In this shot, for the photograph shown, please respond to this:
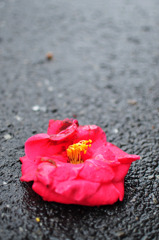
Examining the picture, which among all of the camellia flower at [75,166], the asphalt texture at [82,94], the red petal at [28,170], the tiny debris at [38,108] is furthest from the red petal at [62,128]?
the tiny debris at [38,108]

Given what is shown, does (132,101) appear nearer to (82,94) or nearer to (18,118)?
(82,94)

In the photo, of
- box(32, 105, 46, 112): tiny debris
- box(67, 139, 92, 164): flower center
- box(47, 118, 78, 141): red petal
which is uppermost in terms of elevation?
box(47, 118, 78, 141): red petal

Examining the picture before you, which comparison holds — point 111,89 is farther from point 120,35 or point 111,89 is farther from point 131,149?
point 120,35

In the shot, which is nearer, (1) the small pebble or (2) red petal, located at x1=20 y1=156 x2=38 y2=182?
(2) red petal, located at x1=20 y1=156 x2=38 y2=182

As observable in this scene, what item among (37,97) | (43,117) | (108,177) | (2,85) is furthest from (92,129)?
(2,85)

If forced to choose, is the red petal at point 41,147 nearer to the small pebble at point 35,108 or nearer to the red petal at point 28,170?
the red petal at point 28,170

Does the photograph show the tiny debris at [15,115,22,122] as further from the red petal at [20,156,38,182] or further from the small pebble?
the red petal at [20,156,38,182]

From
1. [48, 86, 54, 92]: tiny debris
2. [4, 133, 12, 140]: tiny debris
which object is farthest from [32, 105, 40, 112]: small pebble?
[4, 133, 12, 140]: tiny debris
